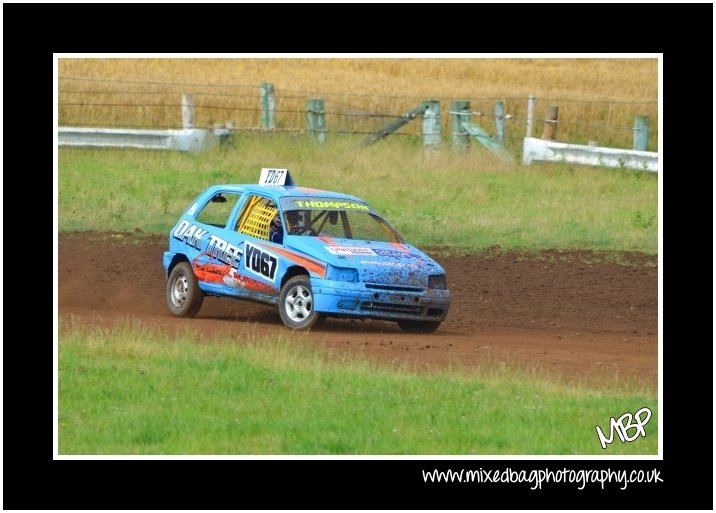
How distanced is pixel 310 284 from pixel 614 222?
27.3ft

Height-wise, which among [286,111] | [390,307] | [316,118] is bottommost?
[390,307]

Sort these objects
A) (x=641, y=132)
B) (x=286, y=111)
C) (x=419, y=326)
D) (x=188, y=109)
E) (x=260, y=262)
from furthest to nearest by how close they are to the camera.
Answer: (x=286, y=111), (x=188, y=109), (x=641, y=132), (x=419, y=326), (x=260, y=262)

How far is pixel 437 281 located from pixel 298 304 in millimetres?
1594

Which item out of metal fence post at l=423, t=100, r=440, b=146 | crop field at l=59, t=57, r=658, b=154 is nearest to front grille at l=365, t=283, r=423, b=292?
metal fence post at l=423, t=100, r=440, b=146

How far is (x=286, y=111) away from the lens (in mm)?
27766

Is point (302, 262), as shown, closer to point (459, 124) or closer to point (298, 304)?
point (298, 304)

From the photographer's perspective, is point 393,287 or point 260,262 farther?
point 260,262

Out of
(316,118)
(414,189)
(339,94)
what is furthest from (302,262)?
(339,94)

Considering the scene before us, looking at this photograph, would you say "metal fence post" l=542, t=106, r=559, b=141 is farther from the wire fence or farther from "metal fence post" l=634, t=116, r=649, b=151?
"metal fence post" l=634, t=116, r=649, b=151

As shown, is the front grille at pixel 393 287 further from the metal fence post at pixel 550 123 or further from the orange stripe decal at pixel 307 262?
the metal fence post at pixel 550 123

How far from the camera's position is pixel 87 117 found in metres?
28.7

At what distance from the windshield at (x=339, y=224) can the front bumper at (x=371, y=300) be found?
3.46 feet

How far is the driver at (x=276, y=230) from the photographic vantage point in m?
15.3

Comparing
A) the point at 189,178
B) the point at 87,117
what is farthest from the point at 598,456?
the point at 87,117
